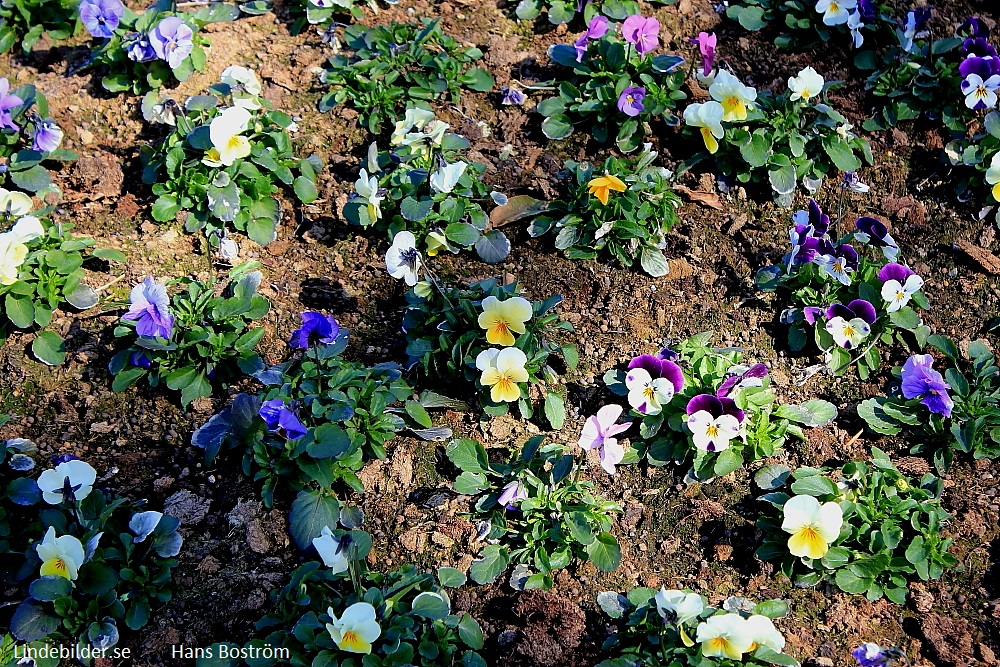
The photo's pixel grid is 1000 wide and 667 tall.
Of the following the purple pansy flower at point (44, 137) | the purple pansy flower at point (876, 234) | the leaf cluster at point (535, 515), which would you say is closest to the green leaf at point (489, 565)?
the leaf cluster at point (535, 515)

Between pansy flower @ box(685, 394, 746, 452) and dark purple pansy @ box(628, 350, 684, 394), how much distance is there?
9cm

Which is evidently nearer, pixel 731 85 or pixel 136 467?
pixel 136 467

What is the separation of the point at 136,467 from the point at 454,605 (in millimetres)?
1078

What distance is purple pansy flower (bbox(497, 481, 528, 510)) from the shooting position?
2.84 m

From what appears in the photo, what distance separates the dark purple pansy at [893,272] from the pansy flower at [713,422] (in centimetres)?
79

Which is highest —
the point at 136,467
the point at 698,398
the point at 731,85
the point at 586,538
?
the point at 731,85

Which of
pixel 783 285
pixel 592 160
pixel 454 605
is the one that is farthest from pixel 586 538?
pixel 592 160

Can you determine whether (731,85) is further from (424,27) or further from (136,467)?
(136,467)

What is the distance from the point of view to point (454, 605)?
2.75 m

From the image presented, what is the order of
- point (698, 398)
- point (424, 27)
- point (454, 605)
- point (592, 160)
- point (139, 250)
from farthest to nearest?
point (424, 27) < point (592, 160) < point (139, 250) < point (698, 398) < point (454, 605)

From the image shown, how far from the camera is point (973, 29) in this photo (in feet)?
13.7

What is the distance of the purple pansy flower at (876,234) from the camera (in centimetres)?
342

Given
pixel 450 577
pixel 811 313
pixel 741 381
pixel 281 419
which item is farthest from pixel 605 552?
pixel 811 313

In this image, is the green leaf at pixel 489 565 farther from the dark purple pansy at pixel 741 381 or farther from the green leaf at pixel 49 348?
the green leaf at pixel 49 348
